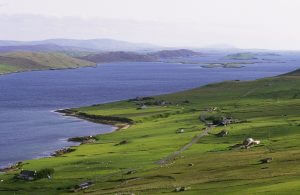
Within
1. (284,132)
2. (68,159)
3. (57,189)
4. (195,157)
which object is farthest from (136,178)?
(284,132)

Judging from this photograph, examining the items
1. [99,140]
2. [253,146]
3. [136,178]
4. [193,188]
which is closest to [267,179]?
[193,188]

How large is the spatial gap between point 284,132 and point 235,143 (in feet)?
51.7

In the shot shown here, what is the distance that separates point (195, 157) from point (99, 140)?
50.8 metres

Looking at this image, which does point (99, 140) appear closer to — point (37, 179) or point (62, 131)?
point (62, 131)

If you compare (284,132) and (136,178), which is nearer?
(136,178)

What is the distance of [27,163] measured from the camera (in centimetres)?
11531

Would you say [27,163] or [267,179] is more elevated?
[267,179]

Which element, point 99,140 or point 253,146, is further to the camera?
point 99,140

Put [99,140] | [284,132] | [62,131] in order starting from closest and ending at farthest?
[284,132] → [99,140] → [62,131]

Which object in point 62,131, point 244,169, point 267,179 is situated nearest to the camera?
point 267,179

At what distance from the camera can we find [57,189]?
8819 centimetres

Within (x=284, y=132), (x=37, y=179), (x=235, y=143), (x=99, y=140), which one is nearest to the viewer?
(x=37, y=179)

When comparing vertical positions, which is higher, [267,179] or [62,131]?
[267,179]

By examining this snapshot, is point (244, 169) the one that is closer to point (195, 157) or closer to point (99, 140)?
point (195, 157)
